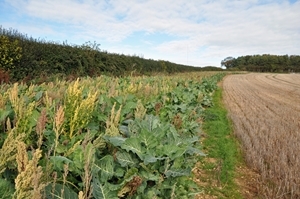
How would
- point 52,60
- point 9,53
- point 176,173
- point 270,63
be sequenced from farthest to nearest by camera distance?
1. point 270,63
2. point 52,60
3. point 9,53
4. point 176,173

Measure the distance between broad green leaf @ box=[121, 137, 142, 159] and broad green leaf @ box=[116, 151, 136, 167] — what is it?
47 millimetres

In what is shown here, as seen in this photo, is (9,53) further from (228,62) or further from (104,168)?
(228,62)

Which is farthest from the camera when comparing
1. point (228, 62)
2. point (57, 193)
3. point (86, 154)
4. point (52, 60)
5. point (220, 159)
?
point (228, 62)

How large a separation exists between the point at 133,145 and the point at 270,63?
121596mm

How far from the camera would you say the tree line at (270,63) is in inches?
3812

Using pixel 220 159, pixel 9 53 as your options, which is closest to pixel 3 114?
pixel 220 159

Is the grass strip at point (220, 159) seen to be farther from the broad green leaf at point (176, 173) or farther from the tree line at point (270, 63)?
the tree line at point (270, 63)

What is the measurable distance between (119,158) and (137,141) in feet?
0.60

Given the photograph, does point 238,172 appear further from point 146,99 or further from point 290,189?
point 146,99

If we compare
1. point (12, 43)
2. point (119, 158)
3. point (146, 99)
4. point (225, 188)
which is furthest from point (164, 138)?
point (12, 43)

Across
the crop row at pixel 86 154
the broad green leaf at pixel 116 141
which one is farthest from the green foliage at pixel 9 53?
the broad green leaf at pixel 116 141

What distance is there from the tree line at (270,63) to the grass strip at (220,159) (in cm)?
9622

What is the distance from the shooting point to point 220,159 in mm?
4879

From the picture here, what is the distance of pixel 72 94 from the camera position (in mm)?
2104
